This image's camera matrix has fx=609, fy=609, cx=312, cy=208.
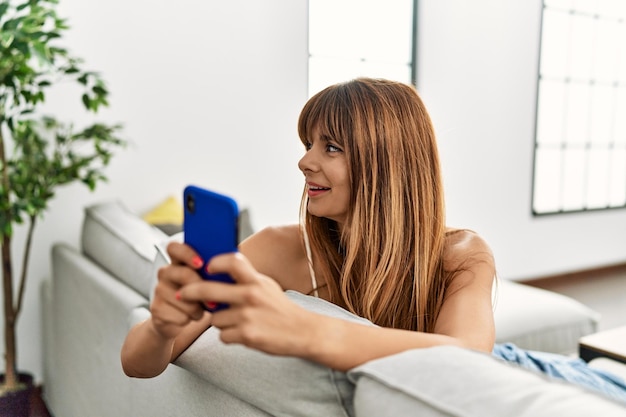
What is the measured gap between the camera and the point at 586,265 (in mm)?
5051

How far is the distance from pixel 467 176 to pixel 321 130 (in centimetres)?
324

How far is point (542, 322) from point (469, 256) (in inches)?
49.7

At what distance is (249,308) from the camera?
625 millimetres

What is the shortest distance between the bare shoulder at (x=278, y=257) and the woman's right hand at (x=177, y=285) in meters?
0.53

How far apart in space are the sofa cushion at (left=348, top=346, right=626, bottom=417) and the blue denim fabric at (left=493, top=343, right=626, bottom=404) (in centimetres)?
82

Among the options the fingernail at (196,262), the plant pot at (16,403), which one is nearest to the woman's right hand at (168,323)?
the fingernail at (196,262)

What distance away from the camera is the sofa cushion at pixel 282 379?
2.40 ft

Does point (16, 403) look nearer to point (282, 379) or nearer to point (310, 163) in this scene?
point (310, 163)

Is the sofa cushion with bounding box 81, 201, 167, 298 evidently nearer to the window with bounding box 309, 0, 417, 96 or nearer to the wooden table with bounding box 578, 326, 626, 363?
the wooden table with bounding box 578, 326, 626, 363

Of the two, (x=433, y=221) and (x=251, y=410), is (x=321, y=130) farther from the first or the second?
(x=251, y=410)

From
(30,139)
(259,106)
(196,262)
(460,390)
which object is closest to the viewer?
(460,390)

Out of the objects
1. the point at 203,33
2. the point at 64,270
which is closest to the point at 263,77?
the point at 203,33

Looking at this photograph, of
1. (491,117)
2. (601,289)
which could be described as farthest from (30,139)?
(601,289)

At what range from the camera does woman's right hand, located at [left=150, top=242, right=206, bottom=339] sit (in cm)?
70
